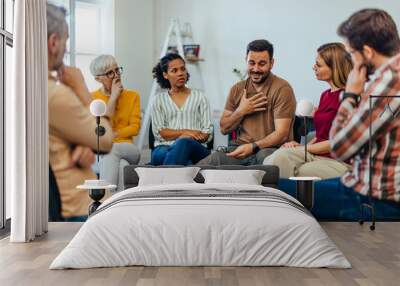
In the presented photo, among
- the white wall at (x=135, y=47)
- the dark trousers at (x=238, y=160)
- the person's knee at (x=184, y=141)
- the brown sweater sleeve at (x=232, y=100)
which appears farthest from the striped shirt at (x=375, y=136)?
the white wall at (x=135, y=47)

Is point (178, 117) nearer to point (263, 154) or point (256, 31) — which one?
point (263, 154)

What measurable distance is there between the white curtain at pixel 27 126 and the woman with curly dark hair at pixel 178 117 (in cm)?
153

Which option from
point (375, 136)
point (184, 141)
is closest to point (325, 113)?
point (375, 136)

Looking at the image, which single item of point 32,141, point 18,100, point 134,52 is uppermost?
point 134,52

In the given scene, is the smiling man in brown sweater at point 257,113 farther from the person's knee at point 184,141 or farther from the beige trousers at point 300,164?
the person's knee at point 184,141

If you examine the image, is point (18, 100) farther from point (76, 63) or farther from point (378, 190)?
point (378, 190)

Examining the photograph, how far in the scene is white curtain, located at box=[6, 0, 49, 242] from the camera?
5953 mm

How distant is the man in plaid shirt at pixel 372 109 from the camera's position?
693 centimetres

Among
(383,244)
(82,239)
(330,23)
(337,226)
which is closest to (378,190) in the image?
(337,226)

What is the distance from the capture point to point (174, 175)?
22.8ft

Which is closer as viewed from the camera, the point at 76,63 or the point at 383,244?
the point at 383,244

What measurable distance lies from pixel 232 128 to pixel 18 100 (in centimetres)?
261

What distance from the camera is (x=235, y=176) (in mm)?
6859

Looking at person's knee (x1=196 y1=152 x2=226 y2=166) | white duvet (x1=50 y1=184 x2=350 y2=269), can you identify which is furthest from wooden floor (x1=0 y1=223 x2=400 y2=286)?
person's knee (x1=196 y1=152 x2=226 y2=166)
